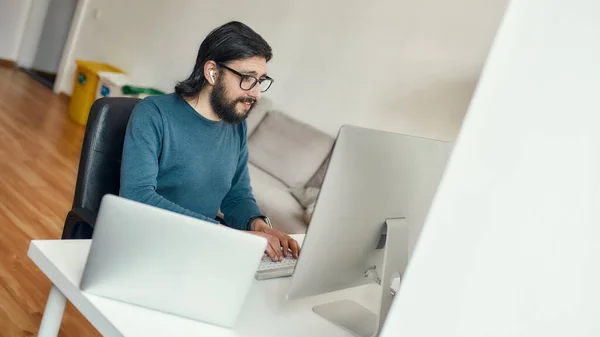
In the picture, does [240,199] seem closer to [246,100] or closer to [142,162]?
[246,100]

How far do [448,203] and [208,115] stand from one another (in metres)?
1.27

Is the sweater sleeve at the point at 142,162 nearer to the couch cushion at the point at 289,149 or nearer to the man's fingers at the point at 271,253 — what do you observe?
the man's fingers at the point at 271,253

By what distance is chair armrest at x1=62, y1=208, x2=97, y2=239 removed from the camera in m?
2.01

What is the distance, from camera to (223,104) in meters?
2.21

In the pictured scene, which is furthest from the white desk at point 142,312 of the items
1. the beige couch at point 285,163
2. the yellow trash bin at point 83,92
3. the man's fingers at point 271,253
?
the yellow trash bin at point 83,92

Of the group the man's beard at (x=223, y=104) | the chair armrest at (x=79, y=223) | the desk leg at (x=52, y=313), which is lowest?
the desk leg at (x=52, y=313)

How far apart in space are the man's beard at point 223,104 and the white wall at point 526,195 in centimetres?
120

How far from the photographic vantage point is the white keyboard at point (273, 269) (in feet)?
6.38

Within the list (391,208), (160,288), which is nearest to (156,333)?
(160,288)

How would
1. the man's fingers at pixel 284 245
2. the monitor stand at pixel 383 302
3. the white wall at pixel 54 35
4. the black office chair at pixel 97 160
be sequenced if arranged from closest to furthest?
1. the monitor stand at pixel 383 302
2. the black office chair at pixel 97 160
3. the man's fingers at pixel 284 245
4. the white wall at pixel 54 35

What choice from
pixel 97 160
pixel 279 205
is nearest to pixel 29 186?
pixel 279 205

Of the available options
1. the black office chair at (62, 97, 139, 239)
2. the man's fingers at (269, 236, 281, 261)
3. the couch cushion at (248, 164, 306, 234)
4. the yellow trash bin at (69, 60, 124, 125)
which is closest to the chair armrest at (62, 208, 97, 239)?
the black office chair at (62, 97, 139, 239)

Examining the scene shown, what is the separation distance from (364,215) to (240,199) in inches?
32.8

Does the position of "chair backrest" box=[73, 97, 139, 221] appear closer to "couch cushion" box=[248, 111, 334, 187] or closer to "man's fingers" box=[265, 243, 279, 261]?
"man's fingers" box=[265, 243, 279, 261]
